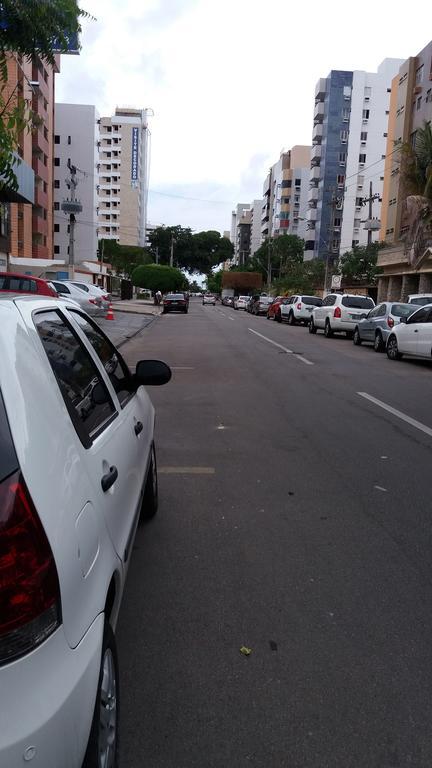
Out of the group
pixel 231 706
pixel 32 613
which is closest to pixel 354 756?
pixel 231 706

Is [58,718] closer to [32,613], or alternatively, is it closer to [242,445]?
[32,613]

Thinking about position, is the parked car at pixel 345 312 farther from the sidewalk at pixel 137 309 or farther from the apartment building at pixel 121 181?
the apartment building at pixel 121 181

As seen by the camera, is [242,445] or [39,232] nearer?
[242,445]

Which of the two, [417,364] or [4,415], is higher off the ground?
[4,415]

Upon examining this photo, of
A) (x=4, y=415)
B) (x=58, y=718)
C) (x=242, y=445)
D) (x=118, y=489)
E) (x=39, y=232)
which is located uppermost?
(x=39, y=232)

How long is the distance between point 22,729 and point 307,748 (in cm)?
134

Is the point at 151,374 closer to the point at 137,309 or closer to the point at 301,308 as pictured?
the point at 301,308

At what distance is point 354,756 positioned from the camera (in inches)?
94.3

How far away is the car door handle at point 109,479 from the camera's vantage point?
7.77ft

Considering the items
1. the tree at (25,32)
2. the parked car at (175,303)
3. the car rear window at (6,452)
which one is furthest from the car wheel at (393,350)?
the parked car at (175,303)

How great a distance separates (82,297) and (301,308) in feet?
36.1

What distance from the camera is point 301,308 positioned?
102ft

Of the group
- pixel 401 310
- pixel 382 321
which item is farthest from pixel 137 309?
pixel 401 310

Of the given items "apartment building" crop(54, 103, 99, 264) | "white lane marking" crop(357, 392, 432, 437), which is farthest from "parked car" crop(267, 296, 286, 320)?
"apartment building" crop(54, 103, 99, 264)
